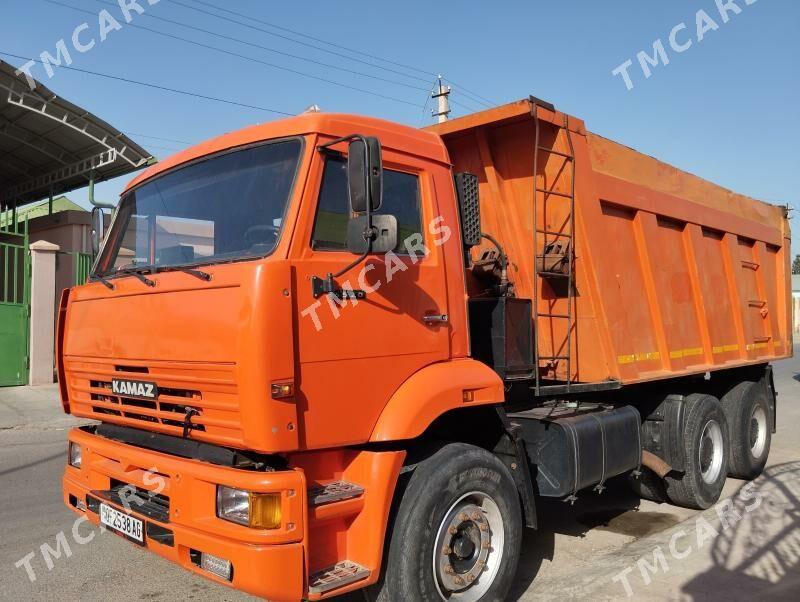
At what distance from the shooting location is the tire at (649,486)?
598cm

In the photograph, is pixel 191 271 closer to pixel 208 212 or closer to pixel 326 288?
pixel 208 212

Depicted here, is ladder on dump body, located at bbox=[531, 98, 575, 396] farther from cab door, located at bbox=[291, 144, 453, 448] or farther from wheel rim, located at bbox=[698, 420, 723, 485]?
wheel rim, located at bbox=[698, 420, 723, 485]

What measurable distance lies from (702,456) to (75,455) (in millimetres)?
5314

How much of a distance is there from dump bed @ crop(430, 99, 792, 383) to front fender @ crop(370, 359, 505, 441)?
115 centimetres

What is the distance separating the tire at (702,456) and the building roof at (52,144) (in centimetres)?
1172

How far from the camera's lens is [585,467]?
176 inches

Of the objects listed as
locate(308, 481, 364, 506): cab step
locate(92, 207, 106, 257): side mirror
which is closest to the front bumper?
locate(308, 481, 364, 506): cab step

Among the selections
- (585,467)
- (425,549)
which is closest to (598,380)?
(585,467)

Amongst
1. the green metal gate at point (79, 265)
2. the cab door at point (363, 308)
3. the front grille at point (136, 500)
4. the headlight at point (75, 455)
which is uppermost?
the green metal gate at point (79, 265)

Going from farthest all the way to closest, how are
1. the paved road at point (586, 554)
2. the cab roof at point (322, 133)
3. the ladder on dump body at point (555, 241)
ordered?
the ladder on dump body at point (555, 241), the paved road at point (586, 554), the cab roof at point (322, 133)

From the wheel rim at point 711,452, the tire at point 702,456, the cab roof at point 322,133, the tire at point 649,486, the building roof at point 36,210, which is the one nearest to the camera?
the cab roof at point 322,133

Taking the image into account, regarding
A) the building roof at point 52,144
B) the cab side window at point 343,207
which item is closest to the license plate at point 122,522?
the cab side window at point 343,207

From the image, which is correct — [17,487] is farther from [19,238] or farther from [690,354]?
[19,238]

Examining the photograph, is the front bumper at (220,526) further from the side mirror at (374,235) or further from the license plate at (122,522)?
the side mirror at (374,235)
